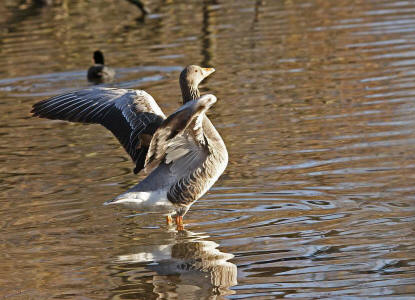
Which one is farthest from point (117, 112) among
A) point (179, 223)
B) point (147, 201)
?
point (179, 223)

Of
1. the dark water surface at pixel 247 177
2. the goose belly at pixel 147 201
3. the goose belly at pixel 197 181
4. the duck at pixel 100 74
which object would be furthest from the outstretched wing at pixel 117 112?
the duck at pixel 100 74

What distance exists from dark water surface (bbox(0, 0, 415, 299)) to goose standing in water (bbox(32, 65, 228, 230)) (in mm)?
365

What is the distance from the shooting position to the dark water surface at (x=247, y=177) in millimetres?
6875

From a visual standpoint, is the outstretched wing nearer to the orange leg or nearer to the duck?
the orange leg

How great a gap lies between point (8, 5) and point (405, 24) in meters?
14.3

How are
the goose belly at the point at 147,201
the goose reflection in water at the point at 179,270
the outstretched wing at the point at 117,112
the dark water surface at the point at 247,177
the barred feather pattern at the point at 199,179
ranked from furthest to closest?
the barred feather pattern at the point at 199,179 < the outstretched wing at the point at 117,112 < the goose belly at the point at 147,201 < the dark water surface at the point at 247,177 < the goose reflection in water at the point at 179,270

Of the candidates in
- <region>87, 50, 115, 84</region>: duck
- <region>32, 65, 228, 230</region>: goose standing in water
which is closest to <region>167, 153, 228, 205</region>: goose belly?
<region>32, 65, 228, 230</region>: goose standing in water

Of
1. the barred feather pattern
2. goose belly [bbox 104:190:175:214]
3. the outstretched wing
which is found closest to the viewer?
goose belly [bbox 104:190:175:214]

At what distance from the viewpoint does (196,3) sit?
81.1ft

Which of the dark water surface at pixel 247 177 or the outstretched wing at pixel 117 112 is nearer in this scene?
the dark water surface at pixel 247 177

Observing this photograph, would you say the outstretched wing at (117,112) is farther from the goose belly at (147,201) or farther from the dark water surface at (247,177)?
the dark water surface at (247,177)

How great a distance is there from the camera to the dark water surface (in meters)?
6.88

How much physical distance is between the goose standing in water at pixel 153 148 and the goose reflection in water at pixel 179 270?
42cm

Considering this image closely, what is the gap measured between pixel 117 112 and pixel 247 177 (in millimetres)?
1961
